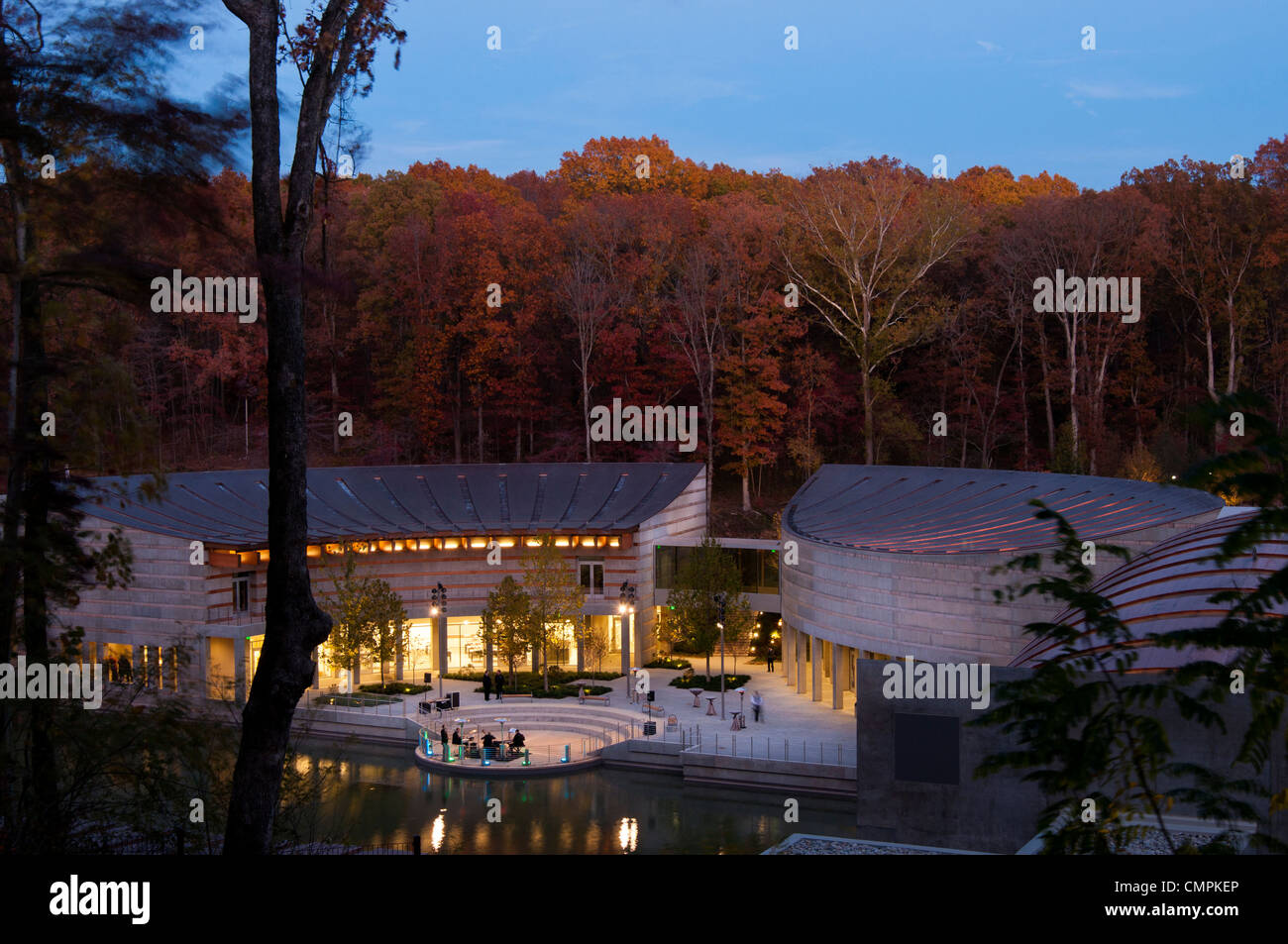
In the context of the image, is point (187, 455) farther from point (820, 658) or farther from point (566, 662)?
point (820, 658)

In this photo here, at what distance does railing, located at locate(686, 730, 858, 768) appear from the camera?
108 feet

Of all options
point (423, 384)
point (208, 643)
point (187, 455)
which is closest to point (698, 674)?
point (208, 643)

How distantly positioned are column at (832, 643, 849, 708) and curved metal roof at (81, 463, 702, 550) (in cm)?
1084

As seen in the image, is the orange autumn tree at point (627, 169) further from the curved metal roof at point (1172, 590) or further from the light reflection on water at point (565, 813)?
the curved metal roof at point (1172, 590)

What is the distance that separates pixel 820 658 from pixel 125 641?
24.1m

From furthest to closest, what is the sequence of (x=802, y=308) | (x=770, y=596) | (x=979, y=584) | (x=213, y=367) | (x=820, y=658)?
(x=802, y=308) < (x=213, y=367) < (x=770, y=596) < (x=820, y=658) < (x=979, y=584)

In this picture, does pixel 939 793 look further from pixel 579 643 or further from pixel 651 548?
pixel 651 548

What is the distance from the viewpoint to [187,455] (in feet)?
200

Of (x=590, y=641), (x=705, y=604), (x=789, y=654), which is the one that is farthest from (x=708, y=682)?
(x=590, y=641)

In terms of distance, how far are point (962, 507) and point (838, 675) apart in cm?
924

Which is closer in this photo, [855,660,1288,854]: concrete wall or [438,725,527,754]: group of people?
[855,660,1288,854]: concrete wall

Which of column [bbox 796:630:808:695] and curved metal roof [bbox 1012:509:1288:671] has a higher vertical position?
curved metal roof [bbox 1012:509:1288:671]

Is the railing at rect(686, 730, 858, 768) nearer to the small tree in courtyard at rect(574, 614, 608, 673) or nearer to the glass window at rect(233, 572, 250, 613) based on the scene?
the small tree in courtyard at rect(574, 614, 608, 673)

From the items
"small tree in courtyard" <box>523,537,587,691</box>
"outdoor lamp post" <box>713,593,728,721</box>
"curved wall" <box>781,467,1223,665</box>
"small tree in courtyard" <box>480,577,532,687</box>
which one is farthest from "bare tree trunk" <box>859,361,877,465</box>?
"small tree in courtyard" <box>480,577,532,687</box>
